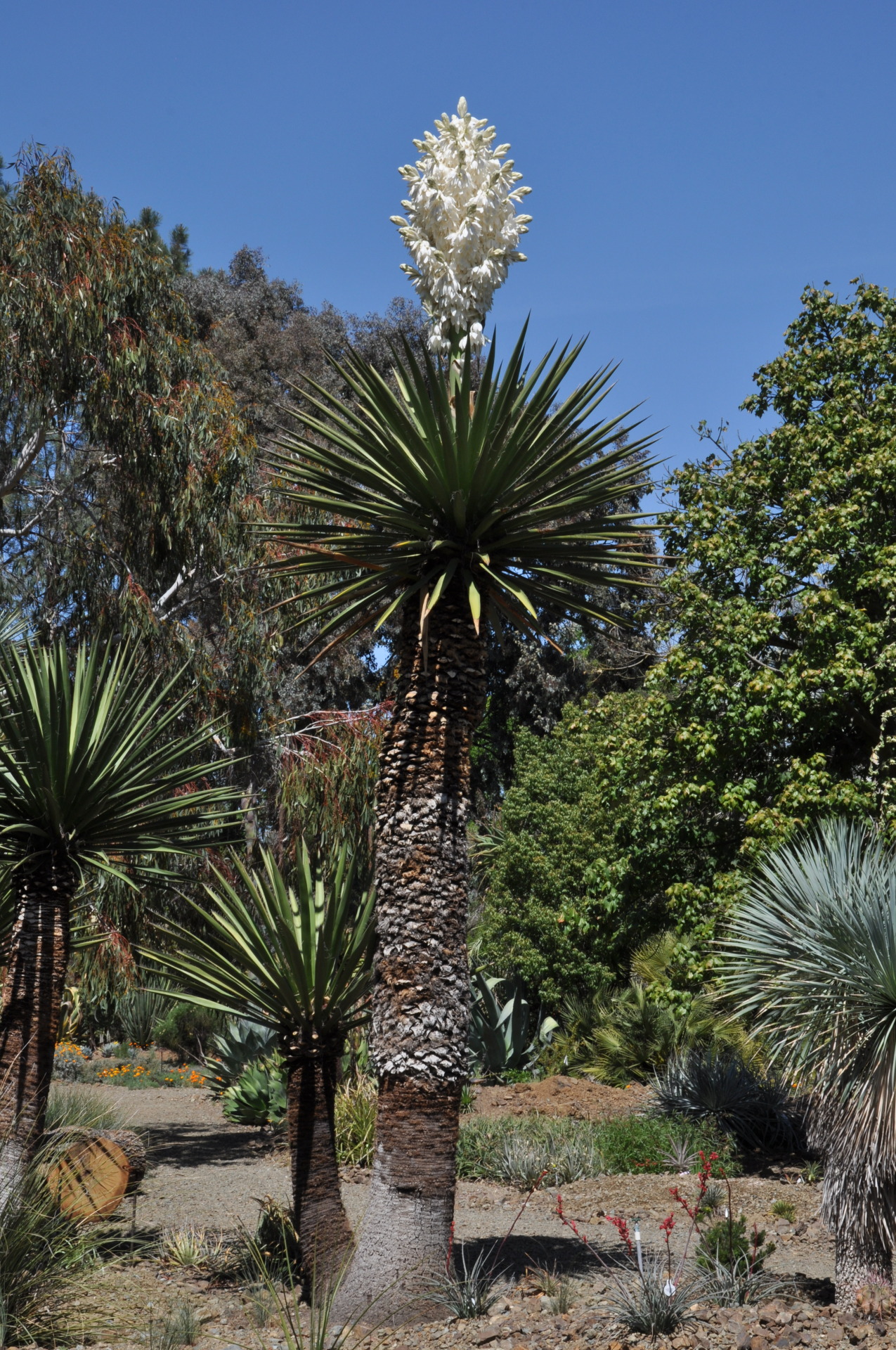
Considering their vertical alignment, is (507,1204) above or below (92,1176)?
below

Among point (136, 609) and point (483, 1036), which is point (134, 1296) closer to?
point (136, 609)

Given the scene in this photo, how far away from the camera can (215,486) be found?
1356 cm

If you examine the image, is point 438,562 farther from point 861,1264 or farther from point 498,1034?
point 498,1034

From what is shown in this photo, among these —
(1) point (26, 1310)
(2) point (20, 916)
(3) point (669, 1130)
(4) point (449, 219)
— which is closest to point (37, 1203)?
(1) point (26, 1310)

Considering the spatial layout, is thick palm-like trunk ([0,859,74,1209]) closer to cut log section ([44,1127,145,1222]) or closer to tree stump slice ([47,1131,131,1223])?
cut log section ([44,1127,145,1222])

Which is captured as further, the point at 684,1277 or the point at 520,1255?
the point at 520,1255

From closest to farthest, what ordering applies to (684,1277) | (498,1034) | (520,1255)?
(684,1277) → (520,1255) → (498,1034)

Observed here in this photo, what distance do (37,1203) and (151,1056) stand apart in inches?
610

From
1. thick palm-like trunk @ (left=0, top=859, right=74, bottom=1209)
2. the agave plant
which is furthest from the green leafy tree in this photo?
thick palm-like trunk @ (left=0, top=859, right=74, bottom=1209)

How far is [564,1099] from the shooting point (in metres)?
13.6

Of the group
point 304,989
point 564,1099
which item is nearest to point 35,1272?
point 304,989

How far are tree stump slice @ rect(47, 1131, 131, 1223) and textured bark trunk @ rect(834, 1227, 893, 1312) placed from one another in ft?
15.8

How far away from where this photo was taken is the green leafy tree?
35.7ft

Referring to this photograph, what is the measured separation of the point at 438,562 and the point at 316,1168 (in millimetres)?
3537
